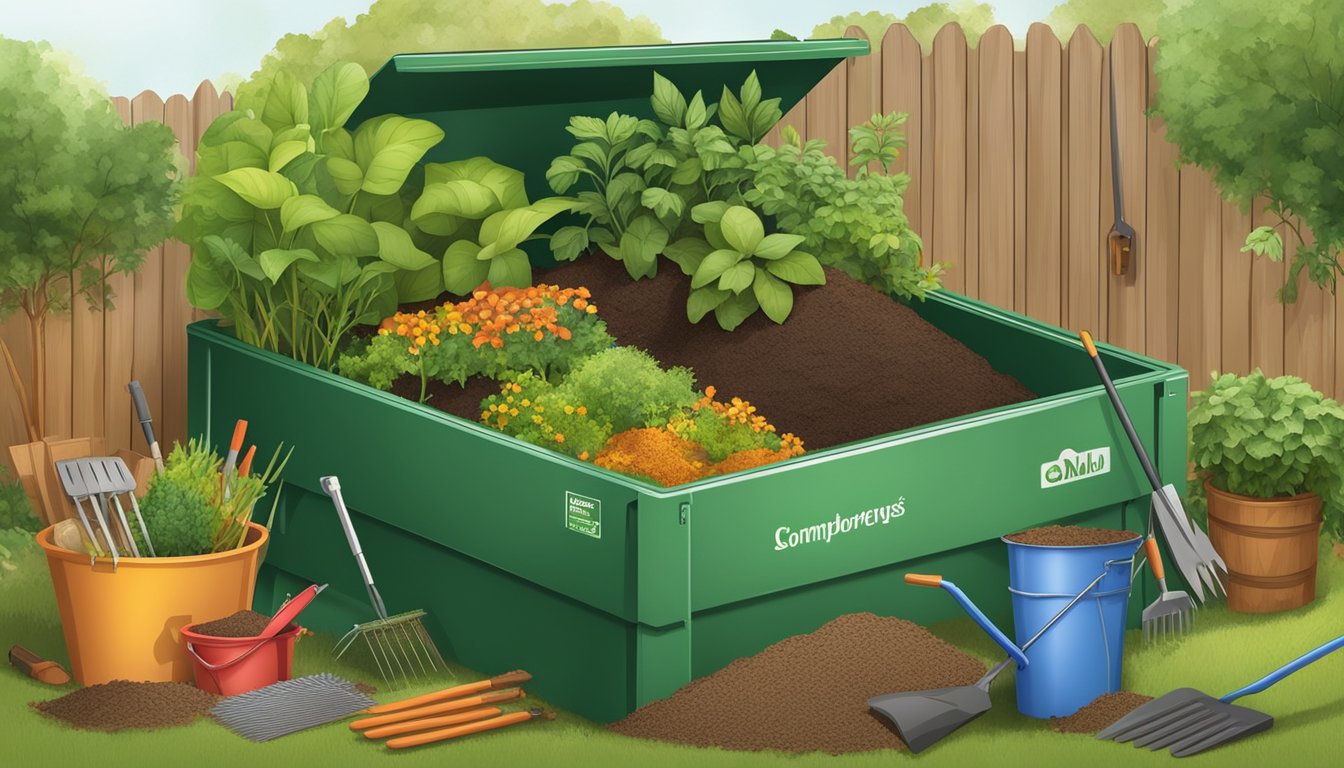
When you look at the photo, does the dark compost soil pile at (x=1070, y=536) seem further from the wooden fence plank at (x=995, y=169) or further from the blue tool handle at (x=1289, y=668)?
the wooden fence plank at (x=995, y=169)

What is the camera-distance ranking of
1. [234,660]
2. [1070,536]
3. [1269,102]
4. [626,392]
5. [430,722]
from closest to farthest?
→ [430,722] → [1070,536] → [234,660] → [626,392] → [1269,102]

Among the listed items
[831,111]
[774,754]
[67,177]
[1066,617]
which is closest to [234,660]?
[774,754]

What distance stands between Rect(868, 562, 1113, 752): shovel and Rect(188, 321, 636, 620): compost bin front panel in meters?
0.81

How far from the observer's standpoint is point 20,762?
21.1ft

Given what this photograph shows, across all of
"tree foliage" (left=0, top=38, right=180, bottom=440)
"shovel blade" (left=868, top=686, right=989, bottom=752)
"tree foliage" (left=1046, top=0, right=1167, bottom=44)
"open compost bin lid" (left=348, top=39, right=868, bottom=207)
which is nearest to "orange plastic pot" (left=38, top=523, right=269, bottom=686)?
"tree foliage" (left=0, top=38, right=180, bottom=440)

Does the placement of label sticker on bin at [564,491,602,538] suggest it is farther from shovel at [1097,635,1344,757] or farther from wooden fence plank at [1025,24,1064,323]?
wooden fence plank at [1025,24,1064,323]

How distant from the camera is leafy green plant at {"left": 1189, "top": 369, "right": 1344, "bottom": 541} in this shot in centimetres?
777

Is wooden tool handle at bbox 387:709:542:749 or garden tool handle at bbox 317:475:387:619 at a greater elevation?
garden tool handle at bbox 317:475:387:619

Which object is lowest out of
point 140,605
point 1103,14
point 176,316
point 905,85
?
point 140,605

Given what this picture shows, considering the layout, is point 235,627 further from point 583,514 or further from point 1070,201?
point 1070,201

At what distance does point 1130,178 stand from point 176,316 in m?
4.07

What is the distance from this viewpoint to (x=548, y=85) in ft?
27.8

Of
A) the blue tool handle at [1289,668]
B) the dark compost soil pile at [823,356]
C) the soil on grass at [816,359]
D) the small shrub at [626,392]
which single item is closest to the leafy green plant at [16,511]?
the soil on grass at [816,359]

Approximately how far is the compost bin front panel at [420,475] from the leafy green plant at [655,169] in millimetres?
1244
